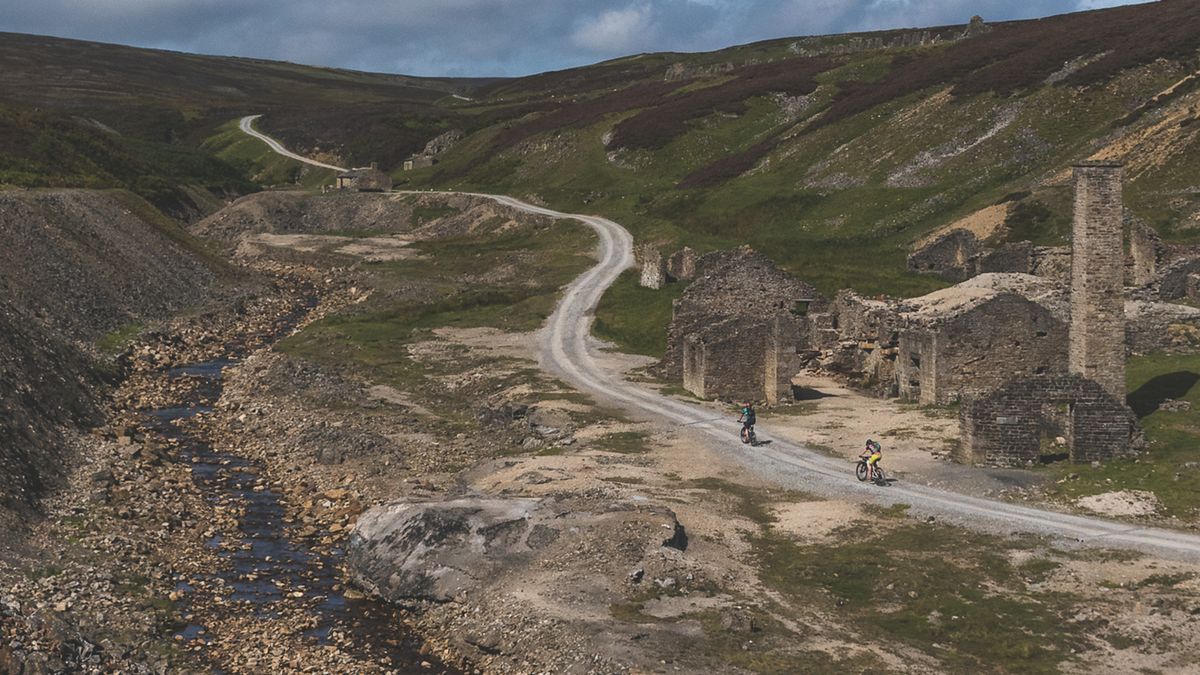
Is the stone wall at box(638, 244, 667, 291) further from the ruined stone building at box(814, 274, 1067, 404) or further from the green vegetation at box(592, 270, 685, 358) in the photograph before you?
the ruined stone building at box(814, 274, 1067, 404)

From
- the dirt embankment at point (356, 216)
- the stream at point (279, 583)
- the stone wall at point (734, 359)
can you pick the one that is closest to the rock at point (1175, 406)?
the stone wall at point (734, 359)

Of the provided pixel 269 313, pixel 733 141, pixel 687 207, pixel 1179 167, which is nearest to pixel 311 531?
pixel 269 313

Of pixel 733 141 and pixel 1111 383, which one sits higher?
pixel 733 141

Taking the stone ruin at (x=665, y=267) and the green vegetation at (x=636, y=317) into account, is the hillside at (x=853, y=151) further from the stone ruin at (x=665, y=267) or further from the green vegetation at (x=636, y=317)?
the green vegetation at (x=636, y=317)

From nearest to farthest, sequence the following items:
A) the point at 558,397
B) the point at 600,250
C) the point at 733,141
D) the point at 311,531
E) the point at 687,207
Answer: the point at 311,531 < the point at 558,397 < the point at 600,250 < the point at 687,207 < the point at 733,141

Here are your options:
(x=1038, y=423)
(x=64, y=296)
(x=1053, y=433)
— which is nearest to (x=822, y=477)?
(x=1038, y=423)

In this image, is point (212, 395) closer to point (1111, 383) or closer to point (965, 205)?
point (1111, 383)

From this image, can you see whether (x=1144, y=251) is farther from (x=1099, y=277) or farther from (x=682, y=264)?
(x=682, y=264)
